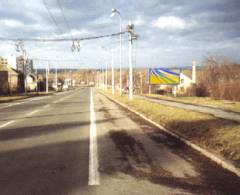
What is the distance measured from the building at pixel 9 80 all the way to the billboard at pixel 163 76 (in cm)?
2754

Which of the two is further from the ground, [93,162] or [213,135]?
[213,135]

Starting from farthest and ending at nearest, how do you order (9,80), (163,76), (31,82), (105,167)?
(31,82)
(9,80)
(163,76)
(105,167)

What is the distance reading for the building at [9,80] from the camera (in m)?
59.9

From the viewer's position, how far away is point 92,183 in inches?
213

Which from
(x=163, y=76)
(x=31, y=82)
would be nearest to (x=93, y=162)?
(x=163, y=76)

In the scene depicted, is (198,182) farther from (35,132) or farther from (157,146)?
(35,132)

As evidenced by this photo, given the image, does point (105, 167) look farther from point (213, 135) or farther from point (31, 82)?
point (31, 82)

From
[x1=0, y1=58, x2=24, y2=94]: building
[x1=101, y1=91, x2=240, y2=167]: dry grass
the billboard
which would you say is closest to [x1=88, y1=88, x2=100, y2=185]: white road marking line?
[x1=101, y1=91, x2=240, y2=167]: dry grass

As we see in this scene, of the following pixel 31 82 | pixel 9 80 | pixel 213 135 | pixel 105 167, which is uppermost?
pixel 9 80

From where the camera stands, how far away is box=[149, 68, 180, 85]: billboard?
1909 inches

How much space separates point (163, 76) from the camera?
49.0 m

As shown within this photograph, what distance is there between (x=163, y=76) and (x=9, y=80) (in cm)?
4119

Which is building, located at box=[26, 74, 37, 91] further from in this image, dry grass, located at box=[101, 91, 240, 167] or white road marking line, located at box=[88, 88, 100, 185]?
white road marking line, located at box=[88, 88, 100, 185]

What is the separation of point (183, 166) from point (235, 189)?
61.4 inches
